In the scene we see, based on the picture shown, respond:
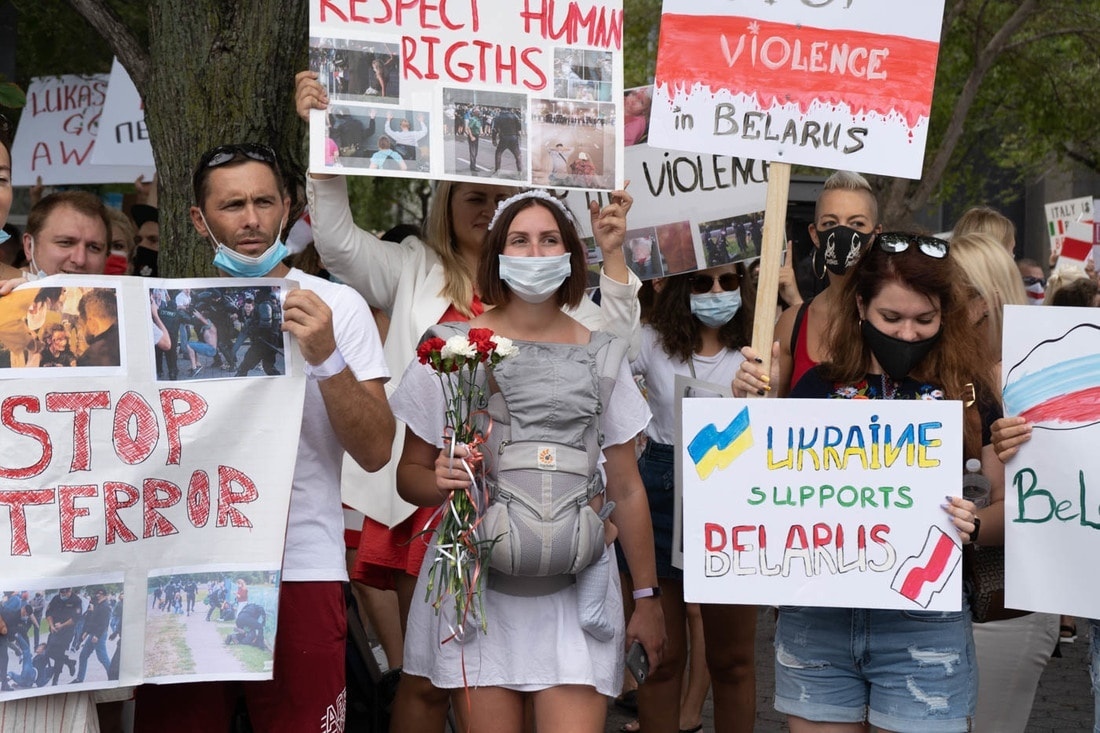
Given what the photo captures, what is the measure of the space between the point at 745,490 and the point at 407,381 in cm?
101

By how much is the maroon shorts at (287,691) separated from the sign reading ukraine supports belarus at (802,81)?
5.56 feet

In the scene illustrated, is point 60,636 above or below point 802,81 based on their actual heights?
below

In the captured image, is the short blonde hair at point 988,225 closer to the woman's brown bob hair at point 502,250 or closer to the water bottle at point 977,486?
the water bottle at point 977,486

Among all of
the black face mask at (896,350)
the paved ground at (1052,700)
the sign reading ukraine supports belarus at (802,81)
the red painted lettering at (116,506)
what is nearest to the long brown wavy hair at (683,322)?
the sign reading ukraine supports belarus at (802,81)

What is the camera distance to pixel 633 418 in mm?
4078

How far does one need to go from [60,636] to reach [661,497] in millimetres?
2438

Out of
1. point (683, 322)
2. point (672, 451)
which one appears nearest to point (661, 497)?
point (672, 451)

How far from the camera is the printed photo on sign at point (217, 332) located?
356 centimetres

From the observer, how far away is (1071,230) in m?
12.3

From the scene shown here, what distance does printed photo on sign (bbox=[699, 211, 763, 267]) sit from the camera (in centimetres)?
552

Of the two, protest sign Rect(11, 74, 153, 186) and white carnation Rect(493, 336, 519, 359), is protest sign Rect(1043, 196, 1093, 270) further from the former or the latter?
white carnation Rect(493, 336, 519, 359)

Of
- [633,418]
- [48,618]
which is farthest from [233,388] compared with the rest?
[633,418]

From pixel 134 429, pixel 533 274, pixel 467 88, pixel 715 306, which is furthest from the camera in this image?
pixel 715 306

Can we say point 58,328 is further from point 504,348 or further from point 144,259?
point 144,259
